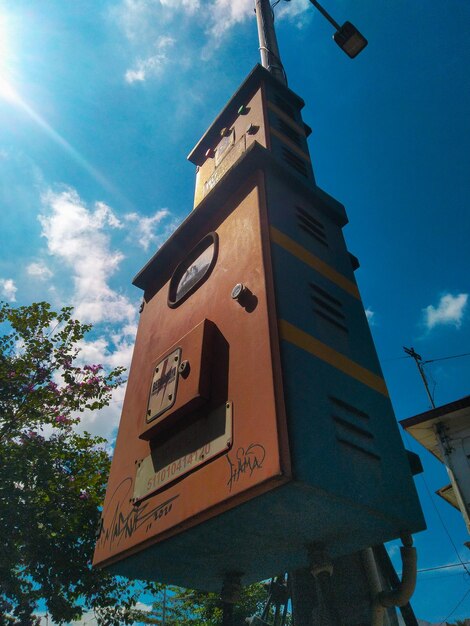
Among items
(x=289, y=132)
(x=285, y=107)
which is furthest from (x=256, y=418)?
(x=285, y=107)

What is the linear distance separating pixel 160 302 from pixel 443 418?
11393 mm

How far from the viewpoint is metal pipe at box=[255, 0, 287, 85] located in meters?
10.0

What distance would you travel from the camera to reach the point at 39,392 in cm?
1099

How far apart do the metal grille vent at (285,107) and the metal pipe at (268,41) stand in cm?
72

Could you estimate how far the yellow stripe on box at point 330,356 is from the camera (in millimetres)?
3621

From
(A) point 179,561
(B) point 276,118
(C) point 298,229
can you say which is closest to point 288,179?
(C) point 298,229

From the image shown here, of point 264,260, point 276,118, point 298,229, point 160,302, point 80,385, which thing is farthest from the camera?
point 80,385

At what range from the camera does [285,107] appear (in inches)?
349

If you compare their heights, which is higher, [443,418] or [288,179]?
[443,418]

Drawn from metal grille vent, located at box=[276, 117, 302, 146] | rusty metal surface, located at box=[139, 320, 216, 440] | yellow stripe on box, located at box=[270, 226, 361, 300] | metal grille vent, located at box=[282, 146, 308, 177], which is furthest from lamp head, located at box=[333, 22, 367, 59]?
rusty metal surface, located at box=[139, 320, 216, 440]

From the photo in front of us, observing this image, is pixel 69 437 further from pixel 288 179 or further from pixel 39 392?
pixel 288 179

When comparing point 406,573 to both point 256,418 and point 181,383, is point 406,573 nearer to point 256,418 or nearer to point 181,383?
point 256,418

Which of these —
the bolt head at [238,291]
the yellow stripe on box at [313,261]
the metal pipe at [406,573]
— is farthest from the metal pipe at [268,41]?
the metal pipe at [406,573]
